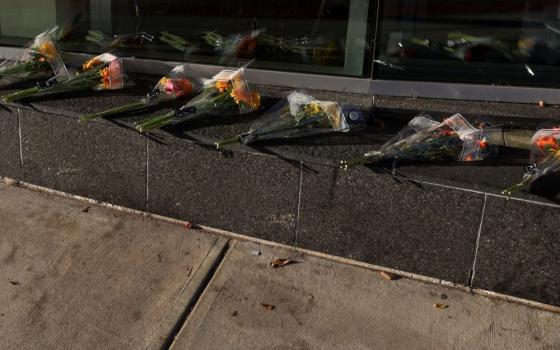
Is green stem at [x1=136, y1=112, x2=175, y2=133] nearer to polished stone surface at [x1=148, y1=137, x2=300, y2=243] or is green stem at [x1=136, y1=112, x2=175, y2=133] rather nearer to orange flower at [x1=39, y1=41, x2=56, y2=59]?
polished stone surface at [x1=148, y1=137, x2=300, y2=243]

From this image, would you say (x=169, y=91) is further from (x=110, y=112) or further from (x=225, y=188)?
(x=225, y=188)

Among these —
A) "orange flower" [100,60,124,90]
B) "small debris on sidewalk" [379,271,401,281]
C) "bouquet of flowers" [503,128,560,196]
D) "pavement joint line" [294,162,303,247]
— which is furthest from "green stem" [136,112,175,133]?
"bouquet of flowers" [503,128,560,196]

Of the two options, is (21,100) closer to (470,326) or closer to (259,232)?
(259,232)

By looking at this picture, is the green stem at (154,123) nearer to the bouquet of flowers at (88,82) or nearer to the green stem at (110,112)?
the green stem at (110,112)

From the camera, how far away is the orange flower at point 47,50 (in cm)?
467

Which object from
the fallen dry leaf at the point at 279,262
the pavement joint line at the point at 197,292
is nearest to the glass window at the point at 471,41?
the fallen dry leaf at the point at 279,262

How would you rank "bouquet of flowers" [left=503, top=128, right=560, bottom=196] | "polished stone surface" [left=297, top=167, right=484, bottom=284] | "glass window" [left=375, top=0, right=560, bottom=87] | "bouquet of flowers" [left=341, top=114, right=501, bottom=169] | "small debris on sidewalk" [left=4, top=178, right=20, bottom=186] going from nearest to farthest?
"bouquet of flowers" [left=503, top=128, right=560, bottom=196] → "polished stone surface" [left=297, top=167, right=484, bottom=284] → "bouquet of flowers" [left=341, top=114, right=501, bottom=169] → "glass window" [left=375, top=0, right=560, bottom=87] → "small debris on sidewalk" [left=4, top=178, right=20, bottom=186]

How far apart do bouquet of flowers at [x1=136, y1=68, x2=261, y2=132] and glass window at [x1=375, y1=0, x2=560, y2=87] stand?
106 centimetres

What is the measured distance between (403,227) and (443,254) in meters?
0.26

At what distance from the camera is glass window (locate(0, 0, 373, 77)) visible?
14.9 feet

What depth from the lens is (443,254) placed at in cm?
340

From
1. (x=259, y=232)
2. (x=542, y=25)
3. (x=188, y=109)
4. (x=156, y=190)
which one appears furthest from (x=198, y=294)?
(x=542, y=25)

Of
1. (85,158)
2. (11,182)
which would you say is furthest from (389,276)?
(11,182)

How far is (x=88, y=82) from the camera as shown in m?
4.47
